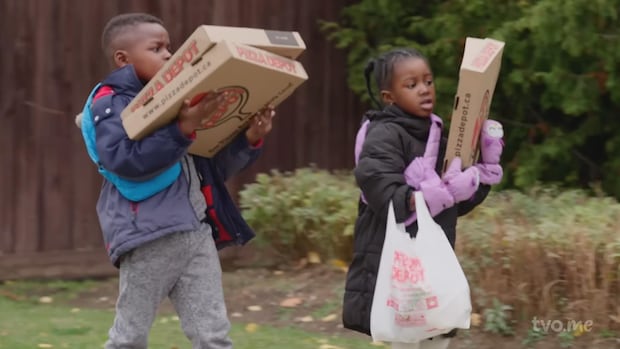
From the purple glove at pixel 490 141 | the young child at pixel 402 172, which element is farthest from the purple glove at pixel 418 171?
the purple glove at pixel 490 141

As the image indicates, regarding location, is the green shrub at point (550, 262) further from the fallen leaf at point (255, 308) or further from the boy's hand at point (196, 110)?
the boy's hand at point (196, 110)

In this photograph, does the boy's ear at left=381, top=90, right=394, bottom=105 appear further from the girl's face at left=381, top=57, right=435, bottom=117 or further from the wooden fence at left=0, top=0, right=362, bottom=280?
the wooden fence at left=0, top=0, right=362, bottom=280

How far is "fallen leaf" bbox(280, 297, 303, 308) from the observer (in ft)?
22.1

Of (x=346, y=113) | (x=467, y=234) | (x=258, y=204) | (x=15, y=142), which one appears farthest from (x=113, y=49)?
(x=346, y=113)

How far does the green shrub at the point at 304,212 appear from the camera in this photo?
23.5 ft

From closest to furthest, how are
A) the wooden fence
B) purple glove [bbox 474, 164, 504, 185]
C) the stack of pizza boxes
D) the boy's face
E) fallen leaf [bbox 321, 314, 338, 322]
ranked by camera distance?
the stack of pizza boxes
the boy's face
purple glove [bbox 474, 164, 504, 185]
fallen leaf [bbox 321, 314, 338, 322]
the wooden fence

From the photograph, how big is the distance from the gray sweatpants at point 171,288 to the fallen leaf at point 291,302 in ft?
8.49

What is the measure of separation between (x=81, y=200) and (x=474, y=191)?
4.54 m

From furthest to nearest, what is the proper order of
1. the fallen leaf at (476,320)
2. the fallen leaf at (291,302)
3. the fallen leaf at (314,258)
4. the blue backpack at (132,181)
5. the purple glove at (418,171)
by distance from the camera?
the fallen leaf at (314,258) < the fallen leaf at (291,302) < the fallen leaf at (476,320) < the purple glove at (418,171) < the blue backpack at (132,181)

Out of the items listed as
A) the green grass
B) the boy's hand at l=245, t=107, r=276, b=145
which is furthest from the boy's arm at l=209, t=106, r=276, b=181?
the green grass

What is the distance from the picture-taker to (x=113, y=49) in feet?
13.7

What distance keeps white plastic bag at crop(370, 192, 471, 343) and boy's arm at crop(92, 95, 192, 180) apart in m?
0.86

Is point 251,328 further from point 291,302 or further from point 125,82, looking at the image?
point 125,82

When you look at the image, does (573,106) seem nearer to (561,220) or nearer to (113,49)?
(561,220)
